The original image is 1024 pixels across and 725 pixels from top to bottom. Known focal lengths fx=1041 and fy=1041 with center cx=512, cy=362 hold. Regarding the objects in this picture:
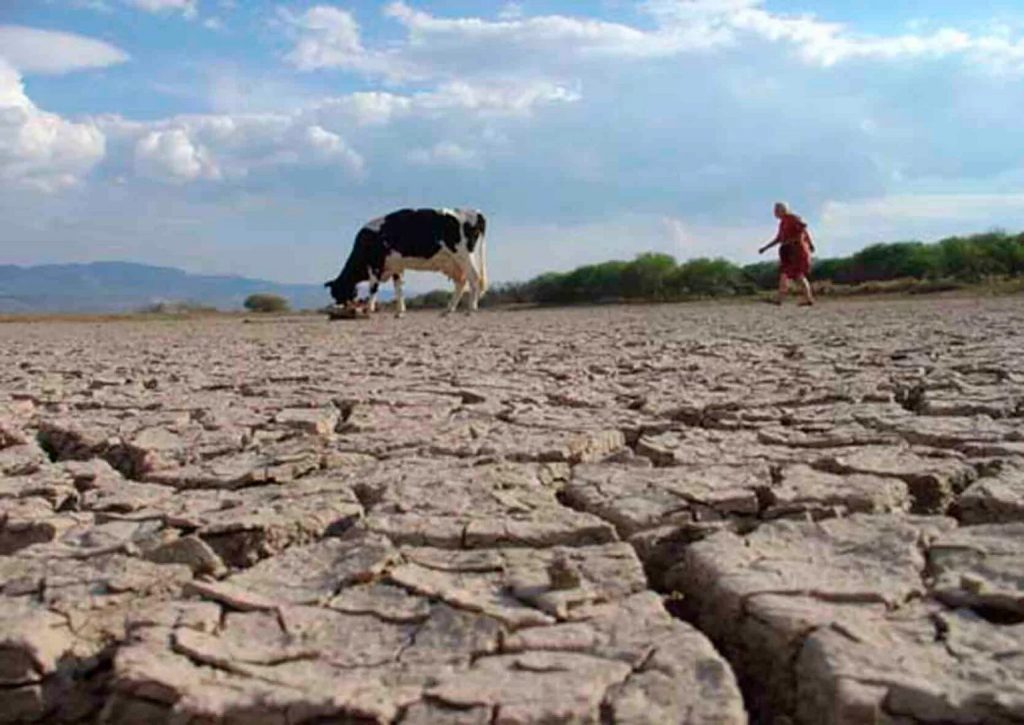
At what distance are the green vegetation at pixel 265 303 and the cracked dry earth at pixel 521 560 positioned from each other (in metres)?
26.1

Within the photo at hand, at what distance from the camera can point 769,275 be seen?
26984mm

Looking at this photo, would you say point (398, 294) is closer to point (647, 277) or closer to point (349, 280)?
point (349, 280)

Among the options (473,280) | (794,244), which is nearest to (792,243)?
(794,244)

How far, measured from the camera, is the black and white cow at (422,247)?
15625 mm

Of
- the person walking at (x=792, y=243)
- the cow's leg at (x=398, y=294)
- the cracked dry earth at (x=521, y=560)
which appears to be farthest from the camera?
the cow's leg at (x=398, y=294)

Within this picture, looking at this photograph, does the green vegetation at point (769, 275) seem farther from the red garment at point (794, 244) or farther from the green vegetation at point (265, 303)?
the red garment at point (794, 244)

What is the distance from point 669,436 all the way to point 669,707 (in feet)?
6.32

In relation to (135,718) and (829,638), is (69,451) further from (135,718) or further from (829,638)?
(829,638)

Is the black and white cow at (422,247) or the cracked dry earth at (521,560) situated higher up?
the black and white cow at (422,247)

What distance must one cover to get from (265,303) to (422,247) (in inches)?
618

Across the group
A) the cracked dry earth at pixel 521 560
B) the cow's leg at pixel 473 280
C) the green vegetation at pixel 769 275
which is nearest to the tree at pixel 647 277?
the green vegetation at pixel 769 275

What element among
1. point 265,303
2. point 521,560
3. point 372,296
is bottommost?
point 521,560

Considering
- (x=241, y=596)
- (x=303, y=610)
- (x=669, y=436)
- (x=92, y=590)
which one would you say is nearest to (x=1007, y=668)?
(x=303, y=610)

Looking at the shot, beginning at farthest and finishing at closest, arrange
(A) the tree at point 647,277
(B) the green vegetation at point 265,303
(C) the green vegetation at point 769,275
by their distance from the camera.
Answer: (B) the green vegetation at point 265,303, (A) the tree at point 647,277, (C) the green vegetation at point 769,275
